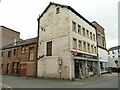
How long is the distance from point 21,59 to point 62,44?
437 inches

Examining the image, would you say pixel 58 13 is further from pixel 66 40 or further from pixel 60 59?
pixel 60 59

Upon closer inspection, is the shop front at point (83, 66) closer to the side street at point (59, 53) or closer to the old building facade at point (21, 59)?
the side street at point (59, 53)

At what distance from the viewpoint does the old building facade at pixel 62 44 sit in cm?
2420

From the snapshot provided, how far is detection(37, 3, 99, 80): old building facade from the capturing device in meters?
24.2

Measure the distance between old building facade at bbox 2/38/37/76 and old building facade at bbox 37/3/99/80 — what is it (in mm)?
2006

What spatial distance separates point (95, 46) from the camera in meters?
34.5

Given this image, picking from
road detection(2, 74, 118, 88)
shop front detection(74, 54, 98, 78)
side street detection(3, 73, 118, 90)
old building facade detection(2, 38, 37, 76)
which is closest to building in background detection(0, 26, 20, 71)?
old building facade detection(2, 38, 37, 76)

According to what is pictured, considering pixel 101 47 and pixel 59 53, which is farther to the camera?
pixel 101 47

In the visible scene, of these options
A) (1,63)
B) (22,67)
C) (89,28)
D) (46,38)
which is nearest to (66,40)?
(46,38)

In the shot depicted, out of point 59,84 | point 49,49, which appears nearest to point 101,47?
point 49,49

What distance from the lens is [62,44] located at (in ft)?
82.4

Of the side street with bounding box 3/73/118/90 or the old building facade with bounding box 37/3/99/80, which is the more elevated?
the old building facade with bounding box 37/3/99/80

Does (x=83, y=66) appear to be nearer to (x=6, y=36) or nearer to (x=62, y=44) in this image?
(x=62, y=44)

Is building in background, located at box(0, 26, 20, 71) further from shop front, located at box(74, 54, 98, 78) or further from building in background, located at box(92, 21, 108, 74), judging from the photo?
shop front, located at box(74, 54, 98, 78)
